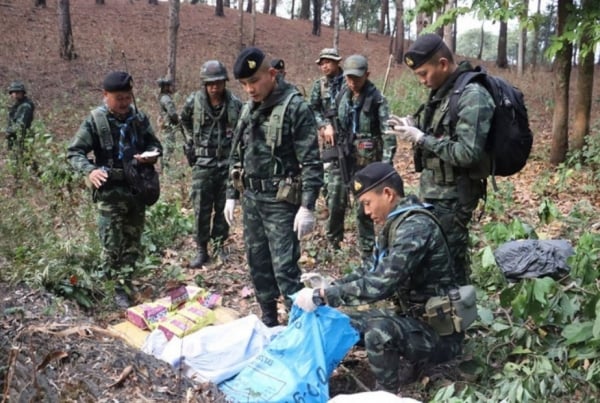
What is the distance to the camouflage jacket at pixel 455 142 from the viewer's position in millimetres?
3254

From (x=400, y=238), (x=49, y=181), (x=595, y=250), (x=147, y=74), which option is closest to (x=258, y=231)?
(x=400, y=238)

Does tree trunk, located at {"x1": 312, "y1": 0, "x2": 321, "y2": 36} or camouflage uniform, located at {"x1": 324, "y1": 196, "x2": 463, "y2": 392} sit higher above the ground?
tree trunk, located at {"x1": 312, "y1": 0, "x2": 321, "y2": 36}

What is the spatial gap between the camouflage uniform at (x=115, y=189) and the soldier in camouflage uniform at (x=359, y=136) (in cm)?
188

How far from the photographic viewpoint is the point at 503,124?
130 inches

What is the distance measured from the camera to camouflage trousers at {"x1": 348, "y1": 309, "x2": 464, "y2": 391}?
10.2ft

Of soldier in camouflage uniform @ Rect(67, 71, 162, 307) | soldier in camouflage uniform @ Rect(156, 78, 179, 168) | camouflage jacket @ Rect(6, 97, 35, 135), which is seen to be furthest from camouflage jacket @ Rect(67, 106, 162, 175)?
camouflage jacket @ Rect(6, 97, 35, 135)

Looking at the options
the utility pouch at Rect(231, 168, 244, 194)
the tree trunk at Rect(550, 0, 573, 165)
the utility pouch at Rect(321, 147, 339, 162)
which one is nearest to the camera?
the utility pouch at Rect(231, 168, 244, 194)

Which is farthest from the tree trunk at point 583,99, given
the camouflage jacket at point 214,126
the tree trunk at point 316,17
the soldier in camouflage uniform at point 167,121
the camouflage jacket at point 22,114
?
the tree trunk at point 316,17

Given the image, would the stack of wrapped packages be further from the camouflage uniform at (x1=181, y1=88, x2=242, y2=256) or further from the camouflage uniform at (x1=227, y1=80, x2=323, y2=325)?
the camouflage uniform at (x1=181, y1=88, x2=242, y2=256)

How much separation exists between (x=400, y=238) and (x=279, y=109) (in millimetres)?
1363

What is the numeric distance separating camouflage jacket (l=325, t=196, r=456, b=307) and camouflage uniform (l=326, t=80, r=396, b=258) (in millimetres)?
1983

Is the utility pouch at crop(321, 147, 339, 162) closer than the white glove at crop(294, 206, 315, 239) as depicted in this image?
No

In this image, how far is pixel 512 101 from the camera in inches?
132

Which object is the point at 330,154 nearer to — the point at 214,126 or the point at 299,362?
the point at 214,126
